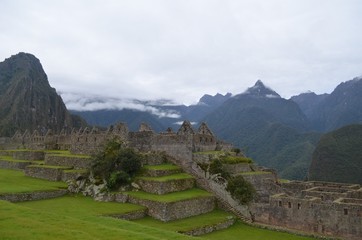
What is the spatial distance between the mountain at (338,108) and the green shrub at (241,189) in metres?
102

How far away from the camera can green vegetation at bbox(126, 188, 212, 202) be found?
25431mm

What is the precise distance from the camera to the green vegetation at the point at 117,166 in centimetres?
2883

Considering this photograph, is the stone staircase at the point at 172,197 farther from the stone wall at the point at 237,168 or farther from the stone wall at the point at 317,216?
the stone wall at the point at 317,216

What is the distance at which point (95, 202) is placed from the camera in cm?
2666

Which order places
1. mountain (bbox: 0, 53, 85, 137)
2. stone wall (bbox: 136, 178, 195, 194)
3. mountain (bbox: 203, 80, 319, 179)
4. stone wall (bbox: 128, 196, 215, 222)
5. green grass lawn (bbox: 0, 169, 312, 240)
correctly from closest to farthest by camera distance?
green grass lawn (bbox: 0, 169, 312, 240), stone wall (bbox: 128, 196, 215, 222), stone wall (bbox: 136, 178, 195, 194), mountain (bbox: 203, 80, 319, 179), mountain (bbox: 0, 53, 85, 137)

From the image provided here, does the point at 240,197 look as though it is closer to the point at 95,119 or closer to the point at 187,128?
the point at 187,128

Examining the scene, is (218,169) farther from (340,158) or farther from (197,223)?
(340,158)

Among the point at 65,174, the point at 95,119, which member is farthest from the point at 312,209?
the point at 95,119

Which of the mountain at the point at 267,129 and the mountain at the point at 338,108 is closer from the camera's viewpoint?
the mountain at the point at 267,129

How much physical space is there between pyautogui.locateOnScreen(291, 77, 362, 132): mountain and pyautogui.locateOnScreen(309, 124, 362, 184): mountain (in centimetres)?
4517

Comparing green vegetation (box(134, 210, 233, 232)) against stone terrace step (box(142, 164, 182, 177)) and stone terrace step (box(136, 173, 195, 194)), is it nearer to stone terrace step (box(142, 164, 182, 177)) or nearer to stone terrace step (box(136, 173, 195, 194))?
stone terrace step (box(136, 173, 195, 194))

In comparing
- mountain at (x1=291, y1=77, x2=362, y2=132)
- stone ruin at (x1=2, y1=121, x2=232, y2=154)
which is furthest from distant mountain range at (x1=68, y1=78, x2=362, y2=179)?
stone ruin at (x1=2, y1=121, x2=232, y2=154)

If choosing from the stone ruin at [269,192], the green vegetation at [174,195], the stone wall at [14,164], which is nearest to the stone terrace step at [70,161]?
the stone ruin at [269,192]

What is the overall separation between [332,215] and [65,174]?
21759mm
